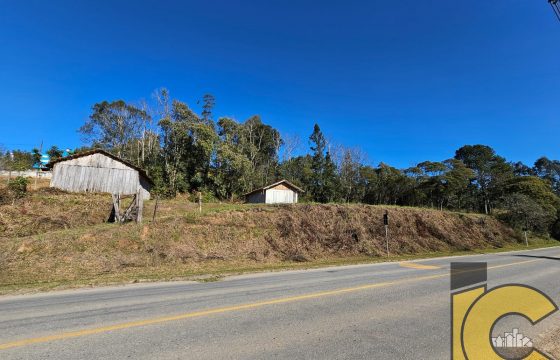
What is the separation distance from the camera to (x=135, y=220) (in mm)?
19516

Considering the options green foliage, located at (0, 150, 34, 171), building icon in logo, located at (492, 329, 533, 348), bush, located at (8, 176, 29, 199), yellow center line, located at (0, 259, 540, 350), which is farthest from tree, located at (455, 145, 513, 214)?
green foliage, located at (0, 150, 34, 171)

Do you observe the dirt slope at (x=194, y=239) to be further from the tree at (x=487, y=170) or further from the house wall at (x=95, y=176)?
the tree at (x=487, y=170)

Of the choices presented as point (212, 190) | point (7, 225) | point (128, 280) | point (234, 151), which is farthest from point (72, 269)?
point (234, 151)

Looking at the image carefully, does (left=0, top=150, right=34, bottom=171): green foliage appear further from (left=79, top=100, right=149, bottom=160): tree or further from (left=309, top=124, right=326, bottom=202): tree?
(left=309, top=124, right=326, bottom=202): tree

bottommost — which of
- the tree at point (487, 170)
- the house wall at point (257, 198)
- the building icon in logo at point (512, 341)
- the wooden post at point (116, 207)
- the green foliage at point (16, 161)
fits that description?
the building icon in logo at point (512, 341)

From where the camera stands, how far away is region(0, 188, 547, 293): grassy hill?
45.0ft

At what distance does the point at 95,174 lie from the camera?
30984 mm

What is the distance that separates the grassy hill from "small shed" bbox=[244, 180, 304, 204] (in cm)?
1543

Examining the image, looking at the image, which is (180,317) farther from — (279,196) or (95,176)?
(279,196)

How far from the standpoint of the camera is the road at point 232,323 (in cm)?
414

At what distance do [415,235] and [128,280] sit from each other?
25.7 meters

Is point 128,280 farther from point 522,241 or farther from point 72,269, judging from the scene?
point 522,241

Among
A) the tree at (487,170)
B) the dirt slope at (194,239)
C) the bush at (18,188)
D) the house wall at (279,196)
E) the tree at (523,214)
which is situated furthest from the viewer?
the tree at (487,170)

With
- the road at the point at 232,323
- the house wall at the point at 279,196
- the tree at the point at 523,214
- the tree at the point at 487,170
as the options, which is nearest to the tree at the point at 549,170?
the tree at the point at 487,170
